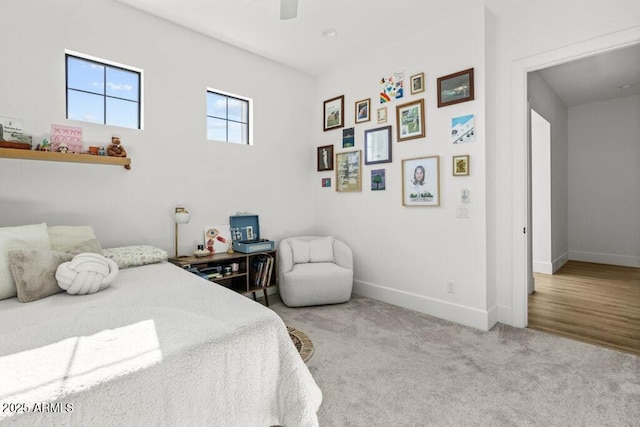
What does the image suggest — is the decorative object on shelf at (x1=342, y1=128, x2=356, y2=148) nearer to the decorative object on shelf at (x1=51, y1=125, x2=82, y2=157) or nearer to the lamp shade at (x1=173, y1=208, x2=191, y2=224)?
the lamp shade at (x1=173, y1=208, x2=191, y2=224)

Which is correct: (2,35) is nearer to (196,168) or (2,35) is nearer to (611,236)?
(196,168)

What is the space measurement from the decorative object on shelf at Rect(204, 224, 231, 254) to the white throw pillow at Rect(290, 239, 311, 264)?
2.37 ft

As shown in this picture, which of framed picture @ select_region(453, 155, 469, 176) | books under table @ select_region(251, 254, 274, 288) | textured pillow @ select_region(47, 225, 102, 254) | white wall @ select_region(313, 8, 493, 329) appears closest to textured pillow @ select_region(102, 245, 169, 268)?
textured pillow @ select_region(47, 225, 102, 254)

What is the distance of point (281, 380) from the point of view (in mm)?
1374

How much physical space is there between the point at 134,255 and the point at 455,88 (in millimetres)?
3029

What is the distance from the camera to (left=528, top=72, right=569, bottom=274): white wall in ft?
14.8

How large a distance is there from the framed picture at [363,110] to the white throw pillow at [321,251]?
4.79 feet

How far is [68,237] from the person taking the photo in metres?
2.17

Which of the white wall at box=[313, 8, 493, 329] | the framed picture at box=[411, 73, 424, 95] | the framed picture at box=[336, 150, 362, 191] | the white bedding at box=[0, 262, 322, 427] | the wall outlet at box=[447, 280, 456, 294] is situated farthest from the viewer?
the framed picture at box=[336, 150, 362, 191]

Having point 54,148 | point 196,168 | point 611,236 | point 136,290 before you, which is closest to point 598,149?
point 611,236

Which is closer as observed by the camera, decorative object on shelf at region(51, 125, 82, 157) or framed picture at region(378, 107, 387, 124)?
decorative object on shelf at region(51, 125, 82, 157)

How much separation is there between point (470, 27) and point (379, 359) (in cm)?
285

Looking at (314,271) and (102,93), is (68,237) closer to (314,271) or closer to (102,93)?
(102,93)

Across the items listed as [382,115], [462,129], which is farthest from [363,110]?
[462,129]
